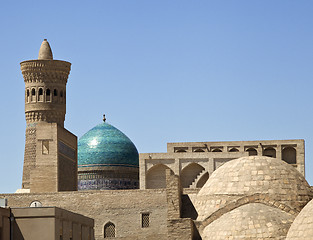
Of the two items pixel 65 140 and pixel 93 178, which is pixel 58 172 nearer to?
pixel 65 140

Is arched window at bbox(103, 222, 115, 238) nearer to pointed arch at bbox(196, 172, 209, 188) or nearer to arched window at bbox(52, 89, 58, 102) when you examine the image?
pointed arch at bbox(196, 172, 209, 188)

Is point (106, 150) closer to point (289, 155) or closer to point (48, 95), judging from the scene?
point (48, 95)

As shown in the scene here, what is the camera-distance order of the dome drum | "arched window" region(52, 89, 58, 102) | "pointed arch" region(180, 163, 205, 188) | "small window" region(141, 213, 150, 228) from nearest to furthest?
"small window" region(141, 213, 150, 228), "pointed arch" region(180, 163, 205, 188), "arched window" region(52, 89, 58, 102), the dome drum

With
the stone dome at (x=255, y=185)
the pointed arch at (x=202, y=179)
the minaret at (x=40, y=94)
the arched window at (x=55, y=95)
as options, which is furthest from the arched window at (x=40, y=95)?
the stone dome at (x=255, y=185)

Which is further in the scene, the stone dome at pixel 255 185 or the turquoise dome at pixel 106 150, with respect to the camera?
the turquoise dome at pixel 106 150

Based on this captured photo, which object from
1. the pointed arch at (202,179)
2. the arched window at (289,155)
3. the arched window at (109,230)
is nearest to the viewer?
the arched window at (109,230)

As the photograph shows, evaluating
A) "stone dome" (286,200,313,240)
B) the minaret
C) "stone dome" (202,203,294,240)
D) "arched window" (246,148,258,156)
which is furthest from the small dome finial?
"stone dome" (286,200,313,240)

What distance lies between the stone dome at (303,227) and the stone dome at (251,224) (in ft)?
3.99

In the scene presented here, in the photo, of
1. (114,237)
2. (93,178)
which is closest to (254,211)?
(114,237)

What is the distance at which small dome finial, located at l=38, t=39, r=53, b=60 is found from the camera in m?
42.4

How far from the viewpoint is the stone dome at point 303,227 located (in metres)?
22.3

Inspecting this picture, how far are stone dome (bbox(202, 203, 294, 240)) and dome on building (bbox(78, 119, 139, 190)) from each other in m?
21.2

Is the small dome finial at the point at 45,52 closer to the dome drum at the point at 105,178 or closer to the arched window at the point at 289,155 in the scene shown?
the dome drum at the point at 105,178

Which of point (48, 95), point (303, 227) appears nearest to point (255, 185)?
point (303, 227)
